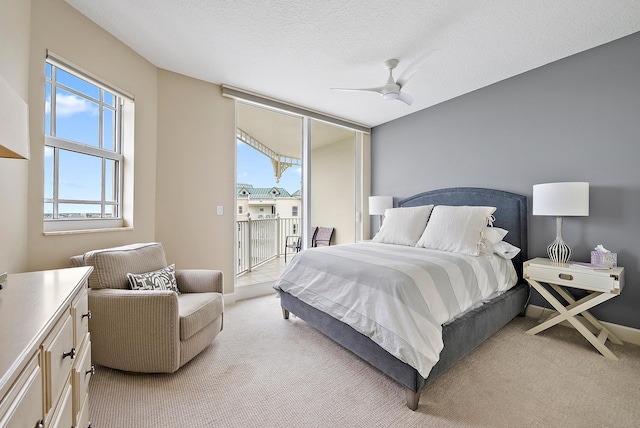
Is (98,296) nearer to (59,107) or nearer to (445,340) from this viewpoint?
(59,107)

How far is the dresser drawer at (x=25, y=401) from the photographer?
1.75 feet

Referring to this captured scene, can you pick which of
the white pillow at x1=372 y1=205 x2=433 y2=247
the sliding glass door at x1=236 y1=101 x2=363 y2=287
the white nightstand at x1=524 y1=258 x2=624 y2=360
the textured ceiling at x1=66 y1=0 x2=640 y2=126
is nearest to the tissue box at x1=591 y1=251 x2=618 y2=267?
the white nightstand at x1=524 y1=258 x2=624 y2=360

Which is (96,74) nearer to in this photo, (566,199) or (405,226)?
(405,226)

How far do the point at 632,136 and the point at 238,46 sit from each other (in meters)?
3.69

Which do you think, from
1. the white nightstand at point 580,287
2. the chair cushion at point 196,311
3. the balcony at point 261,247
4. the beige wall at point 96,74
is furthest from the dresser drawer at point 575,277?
the beige wall at point 96,74

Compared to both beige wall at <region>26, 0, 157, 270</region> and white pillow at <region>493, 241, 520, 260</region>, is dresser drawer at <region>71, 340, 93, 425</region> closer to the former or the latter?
beige wall at <region>26, 0, 157, 270</region>

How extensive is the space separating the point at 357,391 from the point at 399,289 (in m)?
0.74

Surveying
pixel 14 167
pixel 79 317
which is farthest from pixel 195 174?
pixel 79 317

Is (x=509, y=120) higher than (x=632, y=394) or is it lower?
higher

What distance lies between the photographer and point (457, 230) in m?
2.82

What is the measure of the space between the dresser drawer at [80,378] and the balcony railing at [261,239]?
8.17ft

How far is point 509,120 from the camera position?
3.15 metres

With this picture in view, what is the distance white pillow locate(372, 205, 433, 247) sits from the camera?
10.7 ft

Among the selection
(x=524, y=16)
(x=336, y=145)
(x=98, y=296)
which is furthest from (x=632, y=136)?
(x=98, y=296)
